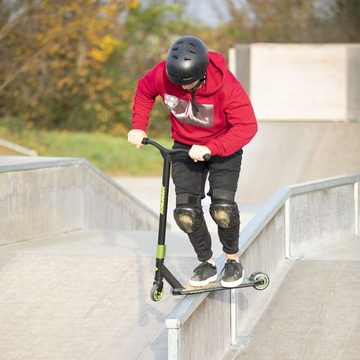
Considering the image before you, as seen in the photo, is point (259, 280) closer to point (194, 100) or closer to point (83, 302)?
point (194, 100)

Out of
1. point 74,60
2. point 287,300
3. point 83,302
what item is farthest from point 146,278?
point 74,60

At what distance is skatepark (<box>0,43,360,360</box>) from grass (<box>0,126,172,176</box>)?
14.0m

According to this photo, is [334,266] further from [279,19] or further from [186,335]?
[279,19]

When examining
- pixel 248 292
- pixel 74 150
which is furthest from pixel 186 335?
pixel 74 150

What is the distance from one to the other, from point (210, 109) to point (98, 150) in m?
21.4

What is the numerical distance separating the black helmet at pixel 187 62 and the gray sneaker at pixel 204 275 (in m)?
1.30

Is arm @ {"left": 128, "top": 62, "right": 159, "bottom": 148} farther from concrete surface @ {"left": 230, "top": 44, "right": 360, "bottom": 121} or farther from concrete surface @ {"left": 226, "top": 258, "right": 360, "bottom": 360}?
concrete surface @ {"left": 230, "top": 44, "right": 360, "bottom": 121}

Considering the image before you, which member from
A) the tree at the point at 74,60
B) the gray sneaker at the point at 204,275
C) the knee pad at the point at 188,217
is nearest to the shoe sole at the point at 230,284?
the gray sneaker at the point at 204,275

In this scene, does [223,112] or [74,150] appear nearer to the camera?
[223,112]

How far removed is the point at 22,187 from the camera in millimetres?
9789

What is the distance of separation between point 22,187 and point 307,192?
8.98 feet

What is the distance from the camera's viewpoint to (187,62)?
5836 mm

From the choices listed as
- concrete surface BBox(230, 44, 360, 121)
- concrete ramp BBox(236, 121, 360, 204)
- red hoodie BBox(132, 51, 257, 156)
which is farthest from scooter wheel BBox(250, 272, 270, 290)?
concrete surface BBox(230, 44, 360, 121)

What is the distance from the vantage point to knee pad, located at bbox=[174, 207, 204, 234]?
6379 mm
